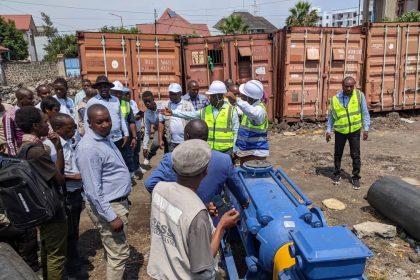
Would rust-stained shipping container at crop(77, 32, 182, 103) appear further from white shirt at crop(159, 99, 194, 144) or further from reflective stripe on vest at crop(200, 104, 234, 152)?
reflective stripe on vest at crop(200, 104, 234, 152)

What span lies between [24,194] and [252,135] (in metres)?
2.74

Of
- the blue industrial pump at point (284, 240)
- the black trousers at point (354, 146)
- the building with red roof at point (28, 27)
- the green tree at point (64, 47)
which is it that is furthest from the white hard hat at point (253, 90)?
the building with red roof at point (28, 27)

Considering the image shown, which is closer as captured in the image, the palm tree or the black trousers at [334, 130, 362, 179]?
the black trousers at [334, 130, 362, 179]

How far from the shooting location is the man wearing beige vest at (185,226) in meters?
1.59

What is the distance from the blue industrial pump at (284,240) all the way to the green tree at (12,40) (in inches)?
1444

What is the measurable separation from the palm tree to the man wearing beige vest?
31.4 meters

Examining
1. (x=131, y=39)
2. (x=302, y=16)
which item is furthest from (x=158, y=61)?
(x=302, y=16)

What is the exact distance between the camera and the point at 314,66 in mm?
9070

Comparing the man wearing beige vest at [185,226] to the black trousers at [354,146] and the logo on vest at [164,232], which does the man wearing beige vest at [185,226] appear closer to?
the logo on vest at [164,232]

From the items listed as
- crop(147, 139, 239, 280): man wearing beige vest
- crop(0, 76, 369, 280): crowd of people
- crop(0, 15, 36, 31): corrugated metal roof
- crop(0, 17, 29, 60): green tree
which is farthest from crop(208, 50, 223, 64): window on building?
crop(0, 15, 36, 31): corrugated metal roof

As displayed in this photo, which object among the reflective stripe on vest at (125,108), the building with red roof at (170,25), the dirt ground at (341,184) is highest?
the building with red roof at (170,25)

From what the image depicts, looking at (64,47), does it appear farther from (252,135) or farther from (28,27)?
(252,135)

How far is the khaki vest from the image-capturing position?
1.62 m

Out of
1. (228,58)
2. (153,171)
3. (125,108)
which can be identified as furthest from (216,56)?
(153,171)
